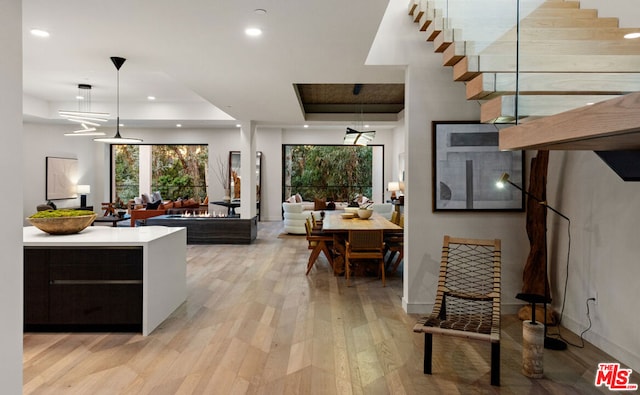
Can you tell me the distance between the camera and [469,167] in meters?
4.07

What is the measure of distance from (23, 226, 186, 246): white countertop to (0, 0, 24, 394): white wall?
1897 millimetres

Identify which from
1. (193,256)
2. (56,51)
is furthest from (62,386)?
(193,256)

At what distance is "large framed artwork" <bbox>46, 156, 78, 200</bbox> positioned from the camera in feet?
32.7

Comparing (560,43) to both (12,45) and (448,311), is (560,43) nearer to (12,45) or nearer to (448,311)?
(448,311)

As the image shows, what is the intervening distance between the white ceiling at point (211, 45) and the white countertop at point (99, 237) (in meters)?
1.81

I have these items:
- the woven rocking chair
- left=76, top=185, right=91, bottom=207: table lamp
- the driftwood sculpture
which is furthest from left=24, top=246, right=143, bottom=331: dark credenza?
left=76, top=185, right=91, bottom=207: table lamp

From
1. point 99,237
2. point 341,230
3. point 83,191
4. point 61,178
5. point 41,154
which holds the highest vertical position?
point 41,154

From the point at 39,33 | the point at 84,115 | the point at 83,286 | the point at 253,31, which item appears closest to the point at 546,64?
the point at 253,31

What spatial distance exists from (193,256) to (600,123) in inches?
257

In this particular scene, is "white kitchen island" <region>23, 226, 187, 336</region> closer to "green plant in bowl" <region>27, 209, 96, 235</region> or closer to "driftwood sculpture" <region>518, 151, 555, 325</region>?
"green plant in bowl" <region>27, 209, 96, 235</region>

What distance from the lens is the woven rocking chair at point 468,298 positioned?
2684 millimetres

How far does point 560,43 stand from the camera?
272 cm

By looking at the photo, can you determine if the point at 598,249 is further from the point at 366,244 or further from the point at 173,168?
the point at 173,168

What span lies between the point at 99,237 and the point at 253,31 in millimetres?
2282
